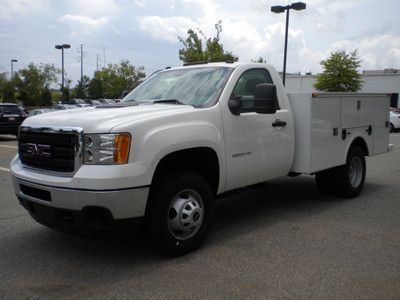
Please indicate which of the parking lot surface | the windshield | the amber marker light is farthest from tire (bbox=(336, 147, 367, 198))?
the amber marker light

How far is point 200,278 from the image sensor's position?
4207 mm

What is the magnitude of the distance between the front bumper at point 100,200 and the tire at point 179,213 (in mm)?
194

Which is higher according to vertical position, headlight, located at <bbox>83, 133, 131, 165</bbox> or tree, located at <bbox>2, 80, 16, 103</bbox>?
tree, located at <bbox>2, 80, 16, 103</bbox>

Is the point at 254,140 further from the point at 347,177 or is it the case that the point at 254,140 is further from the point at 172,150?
the point at 347,177

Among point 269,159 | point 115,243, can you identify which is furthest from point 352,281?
point 115,243

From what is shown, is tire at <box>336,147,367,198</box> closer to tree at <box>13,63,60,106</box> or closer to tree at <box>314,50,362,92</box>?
tree at <box>314,50,362,92</box>

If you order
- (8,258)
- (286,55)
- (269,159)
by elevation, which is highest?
Result: (286,55)

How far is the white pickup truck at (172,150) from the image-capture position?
4191mm

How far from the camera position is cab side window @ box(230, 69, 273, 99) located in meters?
5.54

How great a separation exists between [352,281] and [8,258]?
331cm

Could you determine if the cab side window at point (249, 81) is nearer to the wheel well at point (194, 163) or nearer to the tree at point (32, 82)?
the wheel well at point (194, 163)

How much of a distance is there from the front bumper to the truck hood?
1.83ft

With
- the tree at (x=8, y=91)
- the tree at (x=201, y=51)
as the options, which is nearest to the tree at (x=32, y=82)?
the tree at (x=8, y=91)

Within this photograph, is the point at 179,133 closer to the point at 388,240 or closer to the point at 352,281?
the point at 352,281
